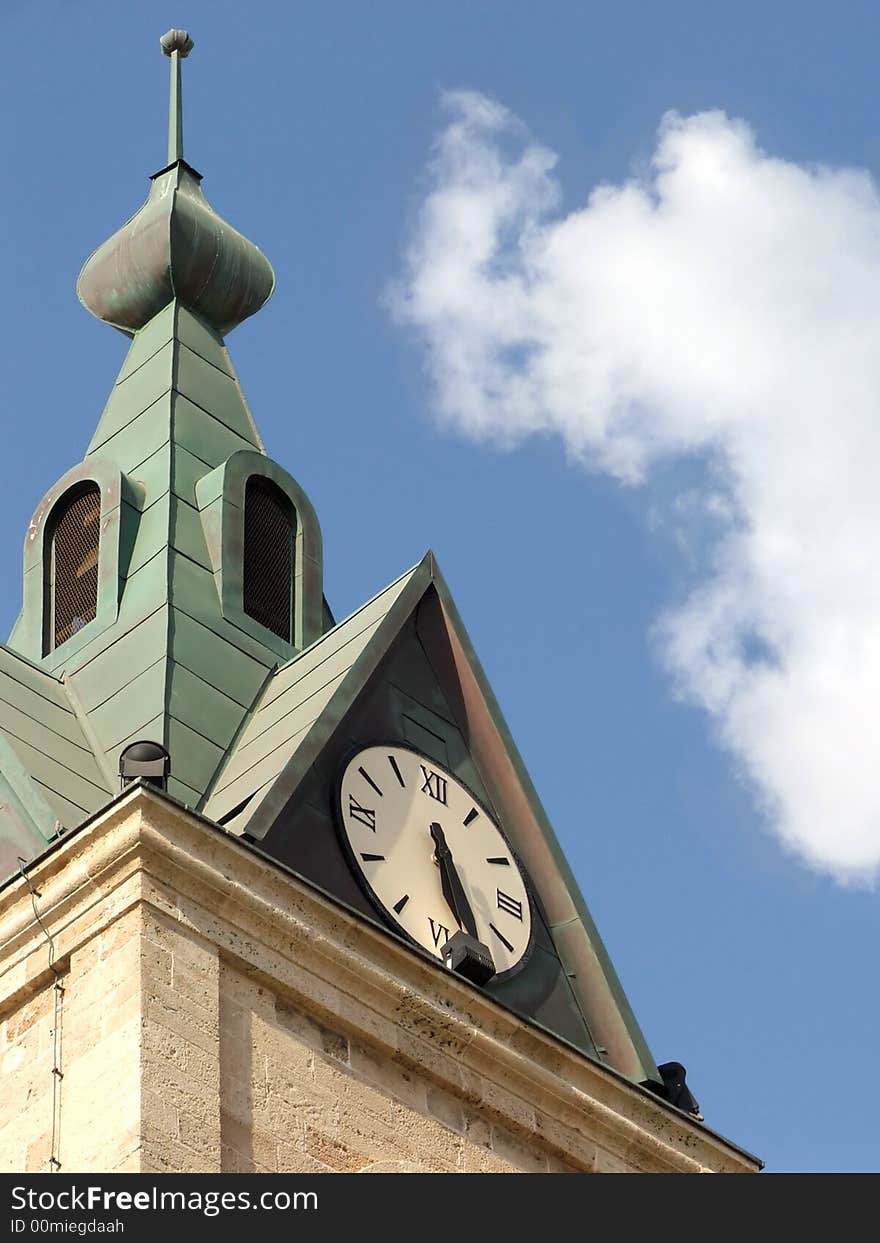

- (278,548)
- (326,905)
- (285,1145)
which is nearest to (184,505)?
(278,548)

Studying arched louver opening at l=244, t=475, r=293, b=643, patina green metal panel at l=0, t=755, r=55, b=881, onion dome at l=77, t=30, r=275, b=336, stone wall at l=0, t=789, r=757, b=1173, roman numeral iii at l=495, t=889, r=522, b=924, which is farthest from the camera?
onion dome at l=77, t=30, r=275, b=336

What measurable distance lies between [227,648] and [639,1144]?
5242 mm

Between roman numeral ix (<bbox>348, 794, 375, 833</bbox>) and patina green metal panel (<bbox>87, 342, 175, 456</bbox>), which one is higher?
patina green metal panel (<bbox>87, 342, 175, 456</bbox>)

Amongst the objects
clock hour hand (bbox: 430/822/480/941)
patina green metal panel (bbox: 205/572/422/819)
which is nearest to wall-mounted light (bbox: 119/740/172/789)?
patina green metal panel (bbox: 205/572/422/819)

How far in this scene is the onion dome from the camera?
1278 inches

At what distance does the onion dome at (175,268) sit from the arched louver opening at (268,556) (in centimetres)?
327

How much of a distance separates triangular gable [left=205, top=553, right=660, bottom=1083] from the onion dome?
19.5 ft

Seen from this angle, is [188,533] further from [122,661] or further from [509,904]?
[509,904]

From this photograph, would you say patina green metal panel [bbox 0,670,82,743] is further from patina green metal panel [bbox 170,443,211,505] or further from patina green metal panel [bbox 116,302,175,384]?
patina green metal panel [bbox 116,302,175,384]

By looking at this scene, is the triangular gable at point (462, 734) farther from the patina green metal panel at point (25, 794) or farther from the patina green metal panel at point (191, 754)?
the patina green metal panel at point (25, 794)

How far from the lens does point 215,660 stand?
27188mm

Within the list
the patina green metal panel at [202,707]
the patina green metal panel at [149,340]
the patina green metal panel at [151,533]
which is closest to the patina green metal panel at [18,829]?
the patina green metal panel at [202,707]

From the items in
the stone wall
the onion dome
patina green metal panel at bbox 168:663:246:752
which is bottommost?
the stone wall

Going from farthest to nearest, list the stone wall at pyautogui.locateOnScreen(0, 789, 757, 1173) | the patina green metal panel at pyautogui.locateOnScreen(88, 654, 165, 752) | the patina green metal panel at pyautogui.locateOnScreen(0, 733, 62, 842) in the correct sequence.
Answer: the patina green metal panel at pyautogui.locateOnScreen(88, 654, 165, 752) < the patina green metal panel at pyautogui.locateOnScreen(0, 733, 62, 842) < the stone wall at pyautogui.locateOnScreen(0, 789, 757, 1173)
